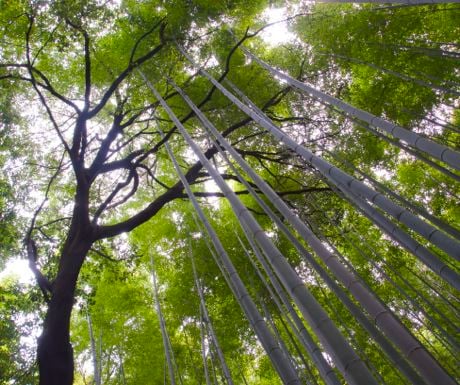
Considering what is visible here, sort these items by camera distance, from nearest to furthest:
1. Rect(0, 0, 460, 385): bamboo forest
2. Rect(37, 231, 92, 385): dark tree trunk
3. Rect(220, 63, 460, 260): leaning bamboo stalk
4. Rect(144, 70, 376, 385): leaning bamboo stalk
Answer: Rect(144, 70, 376, 385): leaning bamboo stalk → Rect(220, 63, 460, 260): leaning bamboo stalk → Rect(37, 231, 92, 385): dark tree trunk → Rect(0, 0, 460, 385): bamboo forest

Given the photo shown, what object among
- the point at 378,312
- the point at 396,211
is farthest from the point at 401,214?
the point at 378,312

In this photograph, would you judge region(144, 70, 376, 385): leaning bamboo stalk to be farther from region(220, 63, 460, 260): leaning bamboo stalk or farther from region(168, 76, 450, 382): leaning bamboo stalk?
region(220, 63, 460, 260): leaning bamboo stalk

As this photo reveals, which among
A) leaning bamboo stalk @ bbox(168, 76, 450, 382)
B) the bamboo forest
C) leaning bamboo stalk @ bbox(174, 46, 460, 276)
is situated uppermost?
the bamboo forest

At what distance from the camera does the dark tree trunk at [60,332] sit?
2680 mm

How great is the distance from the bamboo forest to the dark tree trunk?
1 centimetres

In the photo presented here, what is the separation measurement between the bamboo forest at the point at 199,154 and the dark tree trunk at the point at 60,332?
0.04 ft

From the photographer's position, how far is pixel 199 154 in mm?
2305

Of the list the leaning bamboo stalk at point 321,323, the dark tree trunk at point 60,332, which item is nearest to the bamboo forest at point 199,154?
the dark tree trunk at point 60,332

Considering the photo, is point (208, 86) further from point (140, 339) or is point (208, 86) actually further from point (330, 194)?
point (140, 339)

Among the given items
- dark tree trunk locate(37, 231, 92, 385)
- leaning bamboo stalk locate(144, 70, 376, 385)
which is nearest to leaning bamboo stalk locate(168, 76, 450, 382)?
leaning bamboo stalk locate(144, 70, 376, 385)

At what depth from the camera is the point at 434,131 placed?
5.92 metres

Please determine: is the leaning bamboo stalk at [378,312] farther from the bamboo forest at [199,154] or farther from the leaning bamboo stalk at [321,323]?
the bamboo forest at [199,154]

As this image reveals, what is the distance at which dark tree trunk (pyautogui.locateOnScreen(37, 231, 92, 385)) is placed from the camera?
8.79 feet

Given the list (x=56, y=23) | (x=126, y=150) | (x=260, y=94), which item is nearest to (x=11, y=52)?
(x=56, y=23)
